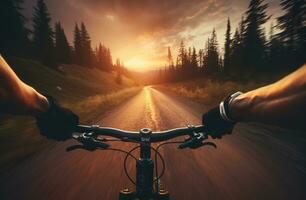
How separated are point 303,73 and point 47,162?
15.8 feet

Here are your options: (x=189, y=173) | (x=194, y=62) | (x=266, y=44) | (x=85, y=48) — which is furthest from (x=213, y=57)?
(x=189, y=173)

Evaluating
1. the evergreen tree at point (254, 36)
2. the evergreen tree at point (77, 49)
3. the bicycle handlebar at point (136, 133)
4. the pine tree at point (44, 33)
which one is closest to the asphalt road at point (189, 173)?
the bicycle handlebar at point (136, 133)

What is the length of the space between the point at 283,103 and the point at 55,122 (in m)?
1.43

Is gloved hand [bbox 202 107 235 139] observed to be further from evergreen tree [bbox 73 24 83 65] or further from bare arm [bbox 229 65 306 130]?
evergreen tree [bbox 73 24 83 65]

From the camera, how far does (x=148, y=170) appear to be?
4.37 feet

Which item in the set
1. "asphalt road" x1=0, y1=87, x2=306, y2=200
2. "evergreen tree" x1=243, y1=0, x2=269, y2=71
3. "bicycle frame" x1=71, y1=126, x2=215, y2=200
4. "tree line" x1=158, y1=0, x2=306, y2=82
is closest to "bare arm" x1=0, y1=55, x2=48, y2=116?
"bicycle frame" x1=71, y1=126, x2=215, y2=200

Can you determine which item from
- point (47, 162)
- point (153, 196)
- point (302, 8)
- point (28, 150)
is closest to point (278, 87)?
point (153, 196)

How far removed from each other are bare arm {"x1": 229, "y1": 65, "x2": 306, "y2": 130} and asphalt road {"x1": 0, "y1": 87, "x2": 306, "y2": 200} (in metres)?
2.39

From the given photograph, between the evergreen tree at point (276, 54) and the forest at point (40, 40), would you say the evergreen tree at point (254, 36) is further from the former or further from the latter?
the forest at point (40, 40)

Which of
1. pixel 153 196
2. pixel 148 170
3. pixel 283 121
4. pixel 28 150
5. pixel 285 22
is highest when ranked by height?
pixel 285 22

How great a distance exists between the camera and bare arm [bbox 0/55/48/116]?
0.81 metres

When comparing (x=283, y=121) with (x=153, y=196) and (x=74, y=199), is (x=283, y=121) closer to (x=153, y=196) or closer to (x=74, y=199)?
(x=153, y=196)

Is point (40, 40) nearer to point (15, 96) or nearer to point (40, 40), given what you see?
point (40, 40)

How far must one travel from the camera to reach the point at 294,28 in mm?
28078
